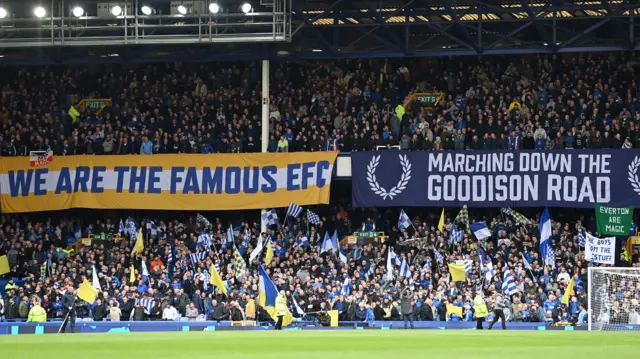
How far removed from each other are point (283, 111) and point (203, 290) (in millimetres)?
8169

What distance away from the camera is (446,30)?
38250 millimetres

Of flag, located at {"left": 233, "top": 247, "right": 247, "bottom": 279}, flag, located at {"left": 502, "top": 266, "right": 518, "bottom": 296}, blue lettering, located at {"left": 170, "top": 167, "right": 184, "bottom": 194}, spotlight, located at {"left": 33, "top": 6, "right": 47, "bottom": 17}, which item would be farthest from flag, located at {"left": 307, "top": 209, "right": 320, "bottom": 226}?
spotlight, located at {"left": 33, "top": 6, "right": 47, "bottom": 17}

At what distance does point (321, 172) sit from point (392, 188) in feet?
8.06

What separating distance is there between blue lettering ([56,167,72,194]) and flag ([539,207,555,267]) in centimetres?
1642

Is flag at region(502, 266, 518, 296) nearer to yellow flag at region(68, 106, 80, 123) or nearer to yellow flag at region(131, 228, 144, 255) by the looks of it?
yellow flag at region(131, 228, 144, 255)

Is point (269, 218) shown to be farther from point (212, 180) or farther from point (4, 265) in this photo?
point (4, 265)

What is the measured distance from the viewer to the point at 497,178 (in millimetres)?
37500

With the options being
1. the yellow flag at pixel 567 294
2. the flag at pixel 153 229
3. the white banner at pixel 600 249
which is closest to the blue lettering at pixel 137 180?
the flag at pixel 153 229

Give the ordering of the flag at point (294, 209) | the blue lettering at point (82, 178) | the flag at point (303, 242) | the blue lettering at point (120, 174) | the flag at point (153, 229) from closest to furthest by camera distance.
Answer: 1. the flag at point (303, 242)
2. the flag at point (294, 209)
3. the flag at point (153, 229)
4. the blue lettering at point (120, 174)
5. the blue lettering at point (82, 178)

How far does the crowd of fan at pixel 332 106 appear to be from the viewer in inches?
1495

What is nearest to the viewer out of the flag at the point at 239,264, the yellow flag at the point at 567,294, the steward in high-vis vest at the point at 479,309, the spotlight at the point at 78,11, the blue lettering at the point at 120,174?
the steward in high-vis vest at the point at 479,309

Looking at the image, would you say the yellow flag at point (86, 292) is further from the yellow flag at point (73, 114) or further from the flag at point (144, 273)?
the yellow flag at point (73, 114)

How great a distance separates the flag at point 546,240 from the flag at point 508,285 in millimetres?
2057

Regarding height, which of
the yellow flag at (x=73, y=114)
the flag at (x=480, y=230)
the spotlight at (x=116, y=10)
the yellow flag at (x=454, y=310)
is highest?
the spotlight at (x=116, y=10)
